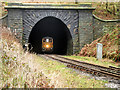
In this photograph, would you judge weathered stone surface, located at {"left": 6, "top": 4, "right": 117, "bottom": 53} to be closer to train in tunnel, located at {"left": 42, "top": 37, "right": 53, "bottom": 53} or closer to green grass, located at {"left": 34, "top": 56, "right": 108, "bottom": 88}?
train in tunnel, located at {"left": 42, "top": 37, "right": 53, "bottom": 53}

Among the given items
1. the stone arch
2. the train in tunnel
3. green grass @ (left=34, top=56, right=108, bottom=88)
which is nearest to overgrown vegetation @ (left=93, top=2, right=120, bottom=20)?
the stone arch

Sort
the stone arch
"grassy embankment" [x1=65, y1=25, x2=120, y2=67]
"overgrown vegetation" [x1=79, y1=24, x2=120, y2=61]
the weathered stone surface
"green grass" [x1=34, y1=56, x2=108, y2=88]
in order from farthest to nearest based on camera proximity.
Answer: the stone arch < the weathered stone surface < "overgrown vegetation" [x1=79, y1=24, x2=120, y2=61] < "grassy embankment" [x1=65, y1=25, x2=120, y2=67] < "green grass" [x1=34, y1=56, x2=108, y2=88]

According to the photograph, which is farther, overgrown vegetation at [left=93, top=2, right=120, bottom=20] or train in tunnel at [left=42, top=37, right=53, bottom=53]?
train in tunnel at [left=42, top=37, right=53, bottom=53]

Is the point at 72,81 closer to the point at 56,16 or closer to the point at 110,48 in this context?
the point at 110,48

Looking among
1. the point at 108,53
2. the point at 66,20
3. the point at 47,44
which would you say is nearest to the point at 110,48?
the point at 108,53

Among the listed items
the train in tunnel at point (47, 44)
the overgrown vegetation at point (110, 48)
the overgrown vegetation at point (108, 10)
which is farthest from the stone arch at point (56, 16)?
the train in tunnel at point (47, 44)

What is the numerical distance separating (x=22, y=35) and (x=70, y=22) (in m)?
4.91

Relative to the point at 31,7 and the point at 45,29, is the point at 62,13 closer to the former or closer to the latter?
the point at 31,7

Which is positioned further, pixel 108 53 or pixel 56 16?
pixel 56 16

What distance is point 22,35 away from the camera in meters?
14.7

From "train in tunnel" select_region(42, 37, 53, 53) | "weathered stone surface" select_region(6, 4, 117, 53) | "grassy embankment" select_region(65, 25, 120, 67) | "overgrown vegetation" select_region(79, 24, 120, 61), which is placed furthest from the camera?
"train in tunnel" select_region(42, 37, 53, 53)

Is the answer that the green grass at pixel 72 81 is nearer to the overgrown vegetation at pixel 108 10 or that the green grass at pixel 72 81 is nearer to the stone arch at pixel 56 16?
the stone arch at pixel 56 16

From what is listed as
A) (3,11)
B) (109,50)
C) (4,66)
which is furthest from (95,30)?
(4,66)

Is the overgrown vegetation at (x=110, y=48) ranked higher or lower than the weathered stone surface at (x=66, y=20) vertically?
lower
